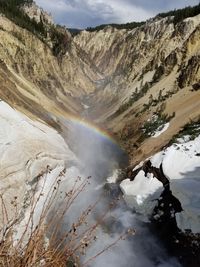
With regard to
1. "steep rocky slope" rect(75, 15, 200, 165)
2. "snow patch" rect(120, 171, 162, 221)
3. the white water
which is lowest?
the white water

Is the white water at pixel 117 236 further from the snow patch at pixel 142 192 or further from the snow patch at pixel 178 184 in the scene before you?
the snow patch at pixel 178 184

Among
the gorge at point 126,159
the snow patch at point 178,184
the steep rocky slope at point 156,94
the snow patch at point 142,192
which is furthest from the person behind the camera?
the steep rocky slope at point 156,94

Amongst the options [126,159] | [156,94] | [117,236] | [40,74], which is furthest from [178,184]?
[40,74]

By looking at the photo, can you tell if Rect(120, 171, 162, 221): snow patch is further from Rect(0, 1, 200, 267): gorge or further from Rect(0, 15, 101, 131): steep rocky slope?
Rect(0, 15, 101, 131): steep rocky slope

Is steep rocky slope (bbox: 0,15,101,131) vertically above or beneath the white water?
above

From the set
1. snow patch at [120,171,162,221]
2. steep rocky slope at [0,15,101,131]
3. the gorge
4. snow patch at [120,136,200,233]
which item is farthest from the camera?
steep rocky slope at [0,15,101,131]

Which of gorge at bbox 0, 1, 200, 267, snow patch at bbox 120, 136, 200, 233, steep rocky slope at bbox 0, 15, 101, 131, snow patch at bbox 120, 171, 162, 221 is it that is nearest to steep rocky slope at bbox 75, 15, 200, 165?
gorge at bbox 0, 1, 200, 267

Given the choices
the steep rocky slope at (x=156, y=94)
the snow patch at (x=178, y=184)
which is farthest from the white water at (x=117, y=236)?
the steep rocky slope at (x=156, y=94)

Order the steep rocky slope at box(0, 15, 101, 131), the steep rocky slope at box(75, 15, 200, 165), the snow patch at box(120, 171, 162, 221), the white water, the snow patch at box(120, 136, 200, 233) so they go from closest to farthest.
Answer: the white water, the snow patch at box(120, 136, 200, 233), the snow patch at box(120, 171, 162, 221), the steep rocky slope at box(75, 15, 200, 165), the steep rocky slope at box(0, 15, 101, 131)

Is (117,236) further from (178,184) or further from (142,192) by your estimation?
(142,192)

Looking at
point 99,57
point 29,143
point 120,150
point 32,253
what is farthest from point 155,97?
point 99,57

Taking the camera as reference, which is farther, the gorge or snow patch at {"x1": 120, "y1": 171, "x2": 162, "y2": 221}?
snow patch at {"x1": 120, "y1": 171, "x2": 162, "y2": 221}

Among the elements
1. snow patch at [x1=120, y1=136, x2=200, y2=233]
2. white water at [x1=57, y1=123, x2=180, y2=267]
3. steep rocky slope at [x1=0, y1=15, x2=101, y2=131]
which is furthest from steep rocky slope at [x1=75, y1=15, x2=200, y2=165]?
steep rocky slope at [x1=0, y1=15, x2=101, y2=131]
